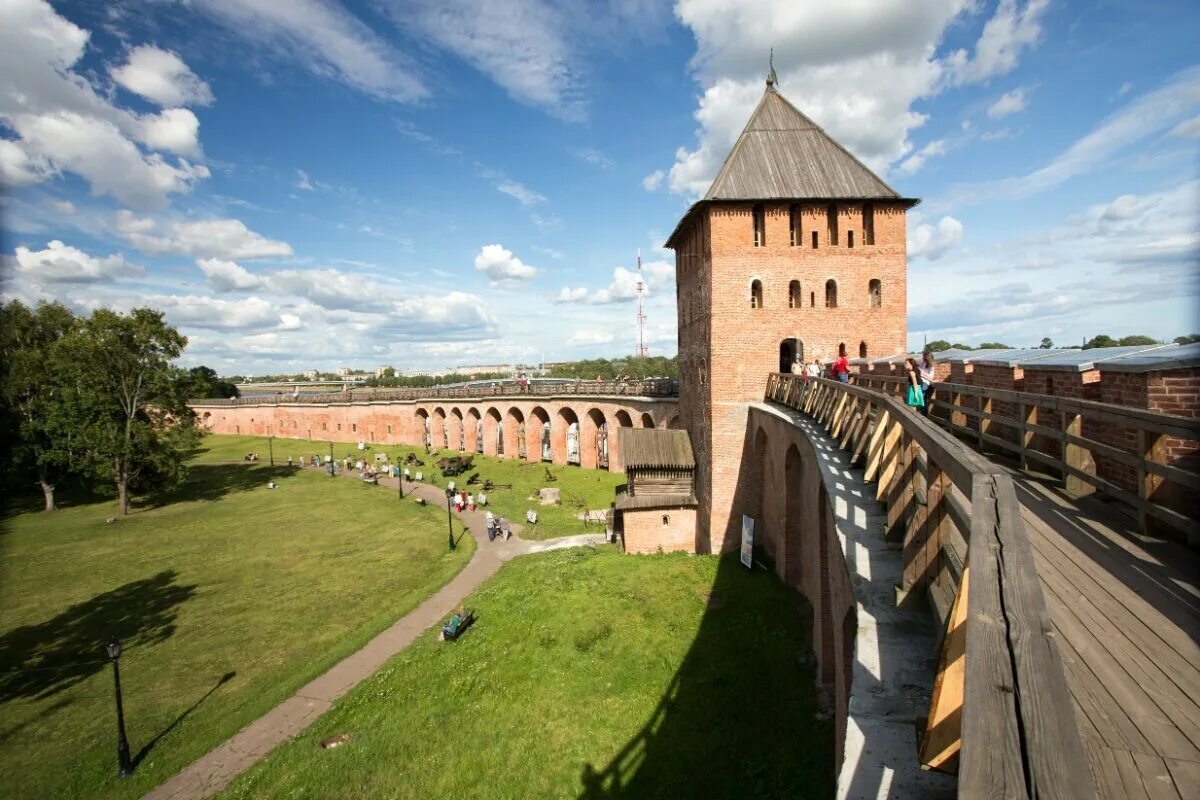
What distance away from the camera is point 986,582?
1617 mm

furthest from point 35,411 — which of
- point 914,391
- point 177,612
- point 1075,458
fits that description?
point 1075,458

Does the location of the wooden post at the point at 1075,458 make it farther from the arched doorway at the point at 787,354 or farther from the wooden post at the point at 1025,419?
the arched doorway at the point at 787,354

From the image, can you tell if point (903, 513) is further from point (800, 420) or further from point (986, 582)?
point (800, 420)

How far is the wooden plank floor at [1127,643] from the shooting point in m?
1.81

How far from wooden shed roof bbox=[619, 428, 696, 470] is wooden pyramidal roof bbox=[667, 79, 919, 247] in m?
7.25

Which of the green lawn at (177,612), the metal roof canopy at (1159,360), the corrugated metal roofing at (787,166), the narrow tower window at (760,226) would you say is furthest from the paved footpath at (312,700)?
the corrugated metal roofing at (787,166)

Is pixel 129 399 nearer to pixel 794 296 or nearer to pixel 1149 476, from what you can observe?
pixel 794 296

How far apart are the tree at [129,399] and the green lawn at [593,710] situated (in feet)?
75.7

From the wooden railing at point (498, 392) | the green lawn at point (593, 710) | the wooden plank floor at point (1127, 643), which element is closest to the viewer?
the wooden plank floor at point (1127, 643)

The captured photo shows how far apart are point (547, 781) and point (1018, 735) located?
10.2m

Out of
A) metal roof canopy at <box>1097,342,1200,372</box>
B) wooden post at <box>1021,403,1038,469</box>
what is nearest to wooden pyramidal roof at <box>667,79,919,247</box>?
wooden post at <box>1021,403,1038,469</box>

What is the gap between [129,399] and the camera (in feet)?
94.6

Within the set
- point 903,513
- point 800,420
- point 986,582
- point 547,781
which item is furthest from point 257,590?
point 986,582

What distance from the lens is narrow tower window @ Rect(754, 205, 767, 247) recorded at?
16844 mm
